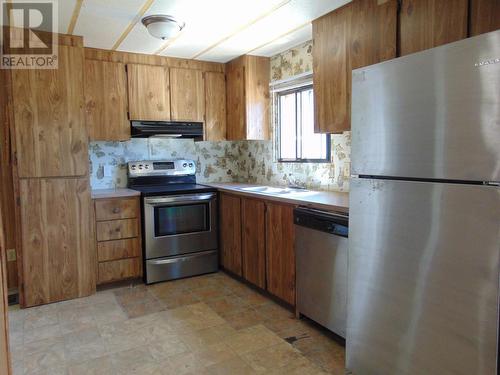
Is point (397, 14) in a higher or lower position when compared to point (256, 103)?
higher

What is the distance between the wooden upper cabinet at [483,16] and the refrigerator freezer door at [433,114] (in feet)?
1.57

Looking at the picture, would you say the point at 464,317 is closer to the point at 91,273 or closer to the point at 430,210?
the point at 430,210

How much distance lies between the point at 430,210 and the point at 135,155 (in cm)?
320

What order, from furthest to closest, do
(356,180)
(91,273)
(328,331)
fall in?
(91,273)
(328,331)
(356,180)

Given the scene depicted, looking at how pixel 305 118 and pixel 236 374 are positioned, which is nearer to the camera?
pixel 236 374

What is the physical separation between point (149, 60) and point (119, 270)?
2100 mm

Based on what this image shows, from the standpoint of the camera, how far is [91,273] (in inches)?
127

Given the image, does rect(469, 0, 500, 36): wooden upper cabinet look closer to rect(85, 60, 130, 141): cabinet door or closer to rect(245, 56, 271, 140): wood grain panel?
rect(245, 56, 271, 140): wood grain panel

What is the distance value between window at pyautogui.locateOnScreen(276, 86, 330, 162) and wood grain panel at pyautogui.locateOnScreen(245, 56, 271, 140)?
5.8 inches

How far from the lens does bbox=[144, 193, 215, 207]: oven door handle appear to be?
11.3 feet

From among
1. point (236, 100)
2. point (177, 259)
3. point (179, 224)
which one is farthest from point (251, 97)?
point (177, 259)

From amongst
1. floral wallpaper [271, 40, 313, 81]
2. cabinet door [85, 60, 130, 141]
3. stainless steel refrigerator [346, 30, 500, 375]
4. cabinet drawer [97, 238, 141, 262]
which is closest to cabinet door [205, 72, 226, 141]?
floral wallpaper [271, 40, 313, 81]

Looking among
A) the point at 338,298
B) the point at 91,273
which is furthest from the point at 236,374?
the point at 91,273
